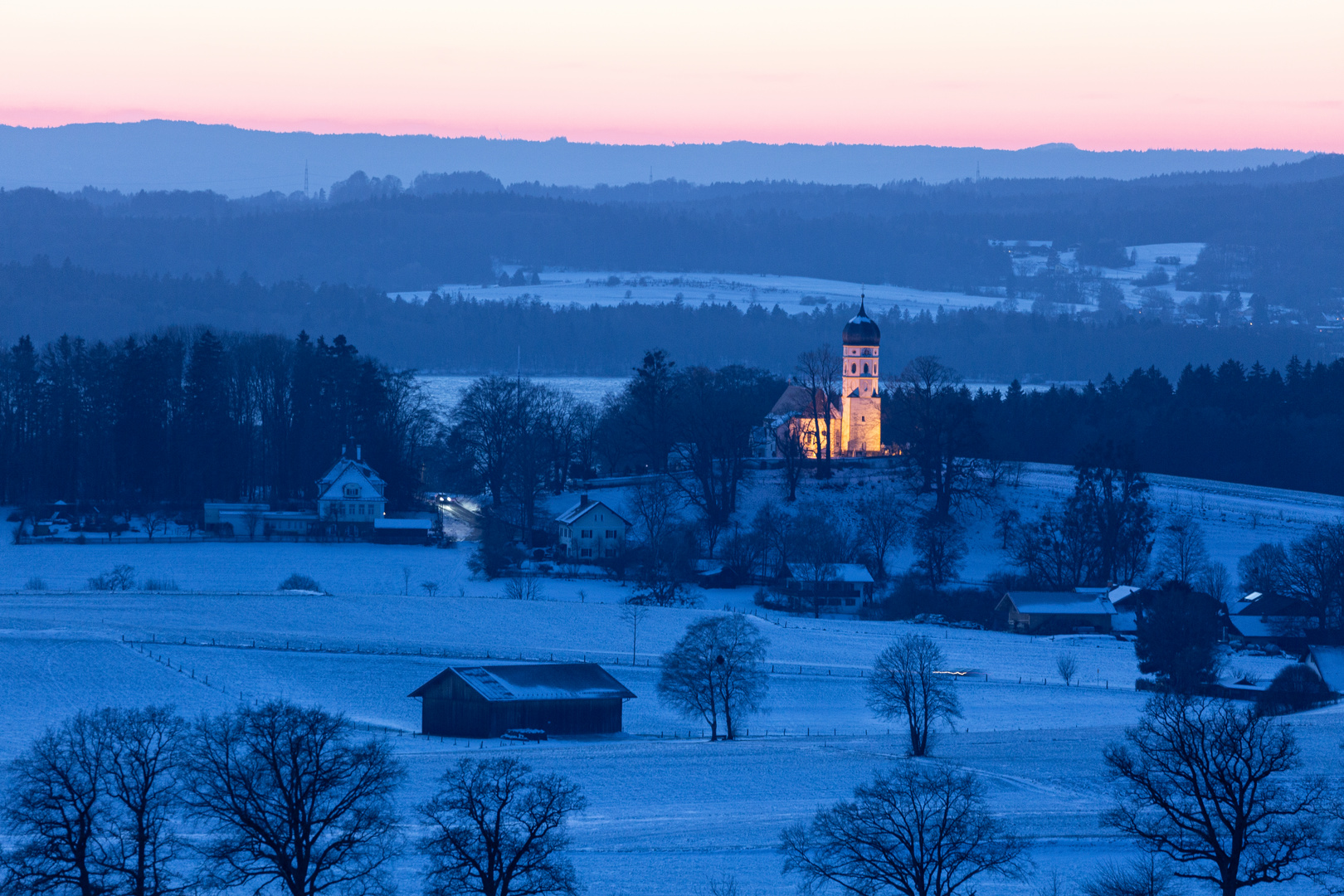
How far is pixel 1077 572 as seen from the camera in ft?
238

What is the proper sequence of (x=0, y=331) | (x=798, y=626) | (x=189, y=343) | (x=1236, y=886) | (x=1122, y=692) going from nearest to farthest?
1. (x=1236, y=886)
2. (x=1122, y=692)
3. (x=798, y=626)
4. (x=189, y=343)
5. (x=0, y=331)

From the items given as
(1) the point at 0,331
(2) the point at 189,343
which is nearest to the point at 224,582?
(2) the point at 189,343

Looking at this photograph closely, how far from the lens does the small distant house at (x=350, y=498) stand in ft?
266

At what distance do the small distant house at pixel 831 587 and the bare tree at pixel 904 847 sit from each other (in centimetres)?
3595

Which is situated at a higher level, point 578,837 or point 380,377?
point 380,377

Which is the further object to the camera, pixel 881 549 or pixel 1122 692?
pixel 881 549

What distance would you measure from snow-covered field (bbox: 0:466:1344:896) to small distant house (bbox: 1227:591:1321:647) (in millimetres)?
4010

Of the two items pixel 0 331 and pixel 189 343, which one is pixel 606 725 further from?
pixel 0 331

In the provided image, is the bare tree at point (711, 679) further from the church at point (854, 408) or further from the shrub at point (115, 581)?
the church at point (854, 408)

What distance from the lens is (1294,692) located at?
163 feet

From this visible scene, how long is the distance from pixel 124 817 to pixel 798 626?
105 ft

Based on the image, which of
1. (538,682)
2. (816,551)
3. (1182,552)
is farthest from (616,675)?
(1182,552)

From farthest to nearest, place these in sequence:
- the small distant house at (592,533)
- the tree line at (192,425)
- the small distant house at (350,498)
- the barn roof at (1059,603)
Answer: the tree line at (192,425) → the small distant house at (350,498) → the small distant house at (592,533) → the barn roof at (1059,603)

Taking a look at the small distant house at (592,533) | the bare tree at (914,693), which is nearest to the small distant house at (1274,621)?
the bare tree at (914,693)
